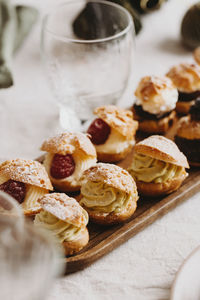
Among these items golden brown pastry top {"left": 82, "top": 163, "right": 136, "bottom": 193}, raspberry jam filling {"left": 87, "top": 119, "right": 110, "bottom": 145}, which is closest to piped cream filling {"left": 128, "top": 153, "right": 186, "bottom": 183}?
golden brown pastry top {"left": 82, "top": 163, "right": 136, "bottom": 193}

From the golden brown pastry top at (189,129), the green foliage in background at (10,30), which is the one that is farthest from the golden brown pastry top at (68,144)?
the green foliage in background at (10,30)

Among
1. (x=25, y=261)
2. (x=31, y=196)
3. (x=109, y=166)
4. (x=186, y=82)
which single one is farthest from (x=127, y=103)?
(x=25, y=261)

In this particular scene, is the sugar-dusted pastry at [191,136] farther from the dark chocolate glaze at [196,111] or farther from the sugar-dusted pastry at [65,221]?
the sugar-dusted pastry at [65,221]

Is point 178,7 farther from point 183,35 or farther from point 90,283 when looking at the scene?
point 90,283

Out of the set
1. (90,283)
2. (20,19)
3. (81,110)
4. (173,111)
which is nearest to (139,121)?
(173,111)

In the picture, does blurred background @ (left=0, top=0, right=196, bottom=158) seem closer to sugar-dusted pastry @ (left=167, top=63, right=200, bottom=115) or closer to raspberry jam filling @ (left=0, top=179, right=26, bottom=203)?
sugar-dusted pastry @ (left=167, top=63, right=200, bottom=115)

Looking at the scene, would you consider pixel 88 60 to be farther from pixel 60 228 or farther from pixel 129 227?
pixel 60 228

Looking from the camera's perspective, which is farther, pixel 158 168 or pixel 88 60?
pixel 88 60
